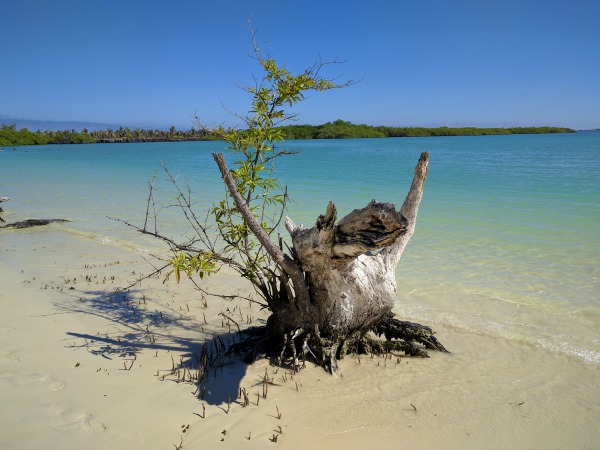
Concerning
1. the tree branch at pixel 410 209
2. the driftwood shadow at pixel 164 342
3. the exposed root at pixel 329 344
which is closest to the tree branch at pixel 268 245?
the exposed root at pixel 329 344

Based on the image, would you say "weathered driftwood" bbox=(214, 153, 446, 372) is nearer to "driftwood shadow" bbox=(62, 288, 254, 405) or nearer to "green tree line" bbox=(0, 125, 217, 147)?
"driftwood shadow" bbox=(62, 288, 254, 405)

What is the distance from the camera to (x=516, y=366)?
437cm

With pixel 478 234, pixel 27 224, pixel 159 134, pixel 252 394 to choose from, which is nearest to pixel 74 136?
pixel 159 134

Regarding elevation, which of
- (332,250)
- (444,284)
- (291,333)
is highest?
(332,250)

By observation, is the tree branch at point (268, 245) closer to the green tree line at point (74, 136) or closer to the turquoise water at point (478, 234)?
the turquoise water at point (478, 234)

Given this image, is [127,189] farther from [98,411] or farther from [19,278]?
[98,411]

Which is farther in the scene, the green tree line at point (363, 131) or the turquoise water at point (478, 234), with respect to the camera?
the green tree line at point (363, 131)

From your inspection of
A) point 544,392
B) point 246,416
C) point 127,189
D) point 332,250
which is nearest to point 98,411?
point 246,416

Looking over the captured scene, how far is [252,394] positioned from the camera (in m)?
3.64

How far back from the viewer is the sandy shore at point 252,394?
3139mm

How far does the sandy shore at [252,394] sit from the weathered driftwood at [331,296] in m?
0.25

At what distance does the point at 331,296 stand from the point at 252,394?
111 centimetres

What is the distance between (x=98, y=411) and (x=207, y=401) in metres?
0.80

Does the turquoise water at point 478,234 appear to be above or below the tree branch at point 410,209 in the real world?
below
